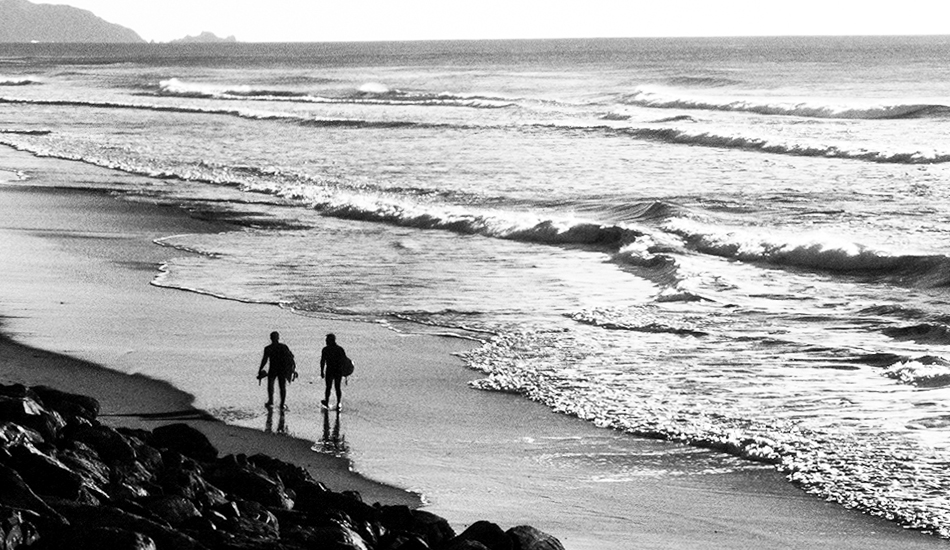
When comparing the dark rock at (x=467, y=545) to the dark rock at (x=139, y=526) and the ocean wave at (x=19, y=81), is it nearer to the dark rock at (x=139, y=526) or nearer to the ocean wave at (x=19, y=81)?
the dark rock at (x=139, y=526)

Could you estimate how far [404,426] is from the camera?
42.2 feet

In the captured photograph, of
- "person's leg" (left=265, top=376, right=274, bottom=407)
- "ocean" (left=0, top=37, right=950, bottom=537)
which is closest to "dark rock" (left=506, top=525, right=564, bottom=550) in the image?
"ocean" (left=0, top=37, right=950, bottom=537)

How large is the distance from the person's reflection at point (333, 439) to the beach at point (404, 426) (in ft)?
0.20

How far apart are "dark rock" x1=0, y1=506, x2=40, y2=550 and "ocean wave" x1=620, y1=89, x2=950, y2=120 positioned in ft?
161

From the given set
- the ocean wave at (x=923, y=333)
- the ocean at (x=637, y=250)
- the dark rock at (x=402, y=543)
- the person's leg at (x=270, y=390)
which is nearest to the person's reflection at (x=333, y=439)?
the person's leg at (x=270, y=390)

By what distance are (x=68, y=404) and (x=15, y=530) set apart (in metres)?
3.95

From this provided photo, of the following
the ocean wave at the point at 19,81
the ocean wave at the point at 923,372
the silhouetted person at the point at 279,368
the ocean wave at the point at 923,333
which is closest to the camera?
the silhouetted person at the point at 279,368

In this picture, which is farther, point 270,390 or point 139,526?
point 270,390

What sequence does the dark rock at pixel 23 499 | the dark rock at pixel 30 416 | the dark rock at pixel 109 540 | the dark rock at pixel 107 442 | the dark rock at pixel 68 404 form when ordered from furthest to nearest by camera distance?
1. the dark rock at pixel 68 404
2. the dark rock at pixel 30 416
3. the dark rock at pixel 107 442
4. the dark rock at pixel 23 499
5. the dark rock at pixel 109 540

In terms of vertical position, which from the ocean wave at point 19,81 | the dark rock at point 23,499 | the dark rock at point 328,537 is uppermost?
the dark rock at point 23,499

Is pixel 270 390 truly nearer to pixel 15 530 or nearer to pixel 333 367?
pixel 333 367

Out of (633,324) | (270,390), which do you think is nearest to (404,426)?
(270,390)

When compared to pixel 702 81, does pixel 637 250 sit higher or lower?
lower

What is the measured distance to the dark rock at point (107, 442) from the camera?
9.44 meters
